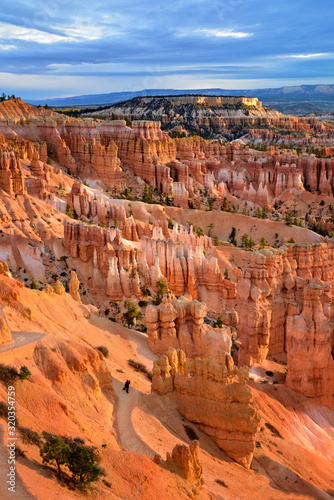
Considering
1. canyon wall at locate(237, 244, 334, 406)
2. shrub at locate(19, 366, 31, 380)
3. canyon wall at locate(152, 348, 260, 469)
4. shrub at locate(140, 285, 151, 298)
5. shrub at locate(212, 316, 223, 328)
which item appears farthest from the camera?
shrub at locate(140, 285, 151, 298)

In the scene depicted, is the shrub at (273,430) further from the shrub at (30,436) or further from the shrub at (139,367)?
the shrub at (30,436)

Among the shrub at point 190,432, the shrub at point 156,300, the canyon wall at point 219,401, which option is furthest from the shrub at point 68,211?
the shrub at point 190,432

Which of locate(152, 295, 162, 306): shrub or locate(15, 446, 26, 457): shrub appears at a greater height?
locate(15, 446, 26, 457): shrub

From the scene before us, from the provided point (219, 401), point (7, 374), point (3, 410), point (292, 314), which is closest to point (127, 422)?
point (219, 401)

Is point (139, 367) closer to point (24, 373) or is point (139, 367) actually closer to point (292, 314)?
point (24, 373)

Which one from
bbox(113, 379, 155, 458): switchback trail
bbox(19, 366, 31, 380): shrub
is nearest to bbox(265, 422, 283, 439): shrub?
bbox(113, 379, 155, 458): switchback trail

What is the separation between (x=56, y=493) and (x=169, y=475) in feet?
15.5

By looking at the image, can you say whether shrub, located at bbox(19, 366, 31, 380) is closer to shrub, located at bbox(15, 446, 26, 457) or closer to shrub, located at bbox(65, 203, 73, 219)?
shrub, located at bbox(15, 446, 26, 457)

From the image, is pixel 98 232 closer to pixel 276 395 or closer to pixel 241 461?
pixel 276 395

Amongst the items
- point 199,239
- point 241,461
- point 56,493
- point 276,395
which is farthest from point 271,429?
point 199,239

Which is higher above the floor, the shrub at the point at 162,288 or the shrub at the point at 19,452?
the shrub at the point at 19,452

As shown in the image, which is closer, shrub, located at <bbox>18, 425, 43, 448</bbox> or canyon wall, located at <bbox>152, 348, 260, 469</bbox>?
shrub, located at <bbox>18, 425, 43, 448</bbox>

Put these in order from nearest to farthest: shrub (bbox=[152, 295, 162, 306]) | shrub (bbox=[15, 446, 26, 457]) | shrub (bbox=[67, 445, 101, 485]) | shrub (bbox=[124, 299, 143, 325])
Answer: shrub (bbox=[15, 446, 26, 457]) → shrub (bbox=[67, 445, 101, 485]) → shrub (bbox=[124, 299, 143, 325]) → shrub (bbox=[152, 295, 162, 306])

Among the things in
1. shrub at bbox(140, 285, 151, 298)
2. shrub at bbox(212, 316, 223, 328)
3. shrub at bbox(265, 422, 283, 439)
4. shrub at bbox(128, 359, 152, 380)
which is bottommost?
shrub at bbox(265, 422, 283, 439)
